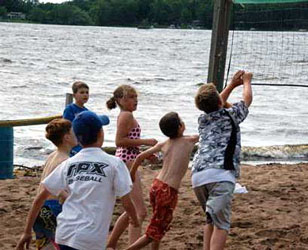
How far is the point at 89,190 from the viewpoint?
15.1ft

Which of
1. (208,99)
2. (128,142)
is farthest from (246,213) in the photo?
(208,99)

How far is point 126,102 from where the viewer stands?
6375 millimetres

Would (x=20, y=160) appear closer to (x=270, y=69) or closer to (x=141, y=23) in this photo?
(x=270, y=69)

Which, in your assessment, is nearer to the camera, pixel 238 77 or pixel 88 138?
pixel 88 138

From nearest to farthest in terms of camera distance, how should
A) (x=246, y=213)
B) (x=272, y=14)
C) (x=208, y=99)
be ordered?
(x=208, y=99), (x=246, y=213), (x=272, y=14)

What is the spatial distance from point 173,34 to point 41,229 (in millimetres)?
123193

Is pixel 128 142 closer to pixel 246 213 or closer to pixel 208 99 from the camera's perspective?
pixel 208 99

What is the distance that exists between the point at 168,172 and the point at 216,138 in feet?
1.59

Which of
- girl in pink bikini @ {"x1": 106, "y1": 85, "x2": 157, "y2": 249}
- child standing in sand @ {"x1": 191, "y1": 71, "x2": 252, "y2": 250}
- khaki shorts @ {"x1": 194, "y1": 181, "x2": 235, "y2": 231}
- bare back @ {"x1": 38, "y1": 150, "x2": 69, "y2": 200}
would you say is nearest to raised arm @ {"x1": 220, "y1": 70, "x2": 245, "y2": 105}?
child standing in sand @ {"x1": 191, "y1": 71, "x2": 252, "y2": 250}

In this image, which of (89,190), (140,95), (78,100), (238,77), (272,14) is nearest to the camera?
(89,190)

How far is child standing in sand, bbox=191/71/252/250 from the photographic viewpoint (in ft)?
18.6

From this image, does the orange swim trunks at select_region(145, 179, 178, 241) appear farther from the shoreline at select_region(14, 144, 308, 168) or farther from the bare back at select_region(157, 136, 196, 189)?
the shoreline at select_region(14, 144, 308, 168)

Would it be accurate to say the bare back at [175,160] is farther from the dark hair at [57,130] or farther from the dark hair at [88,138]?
the dark hair at [88,138]

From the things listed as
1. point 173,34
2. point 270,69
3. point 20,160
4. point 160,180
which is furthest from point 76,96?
point 173,34
